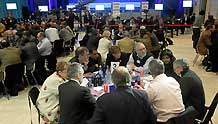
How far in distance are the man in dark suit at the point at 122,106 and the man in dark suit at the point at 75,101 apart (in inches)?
14.0

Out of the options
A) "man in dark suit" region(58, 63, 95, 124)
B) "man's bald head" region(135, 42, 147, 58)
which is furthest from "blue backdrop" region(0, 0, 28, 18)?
"man in dark suit" region(58, 63, 95, 124)

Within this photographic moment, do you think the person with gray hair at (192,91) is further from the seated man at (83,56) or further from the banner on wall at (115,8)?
the banner on wall at (115,8)

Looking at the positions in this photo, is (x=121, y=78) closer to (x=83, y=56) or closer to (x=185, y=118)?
(x=185, y=118)

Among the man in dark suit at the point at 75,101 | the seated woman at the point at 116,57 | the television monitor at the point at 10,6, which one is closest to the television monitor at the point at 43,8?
the television monitor at the point at 10,6

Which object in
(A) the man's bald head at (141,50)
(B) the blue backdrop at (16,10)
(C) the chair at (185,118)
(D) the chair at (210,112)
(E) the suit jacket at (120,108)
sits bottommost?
(D) the chair at (210,112)

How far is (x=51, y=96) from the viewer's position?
11.8 feet

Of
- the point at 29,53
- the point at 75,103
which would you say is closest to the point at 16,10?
the point at 29,53

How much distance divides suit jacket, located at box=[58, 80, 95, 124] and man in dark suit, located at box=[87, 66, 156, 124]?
0.35 m

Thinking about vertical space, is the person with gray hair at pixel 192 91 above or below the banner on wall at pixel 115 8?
below

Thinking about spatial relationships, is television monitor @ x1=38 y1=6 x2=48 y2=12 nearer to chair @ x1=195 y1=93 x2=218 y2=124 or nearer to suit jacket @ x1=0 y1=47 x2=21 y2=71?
suit jacket @ x1=0 y1=47 x2=21 y2=71

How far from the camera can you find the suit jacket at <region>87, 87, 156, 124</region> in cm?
256

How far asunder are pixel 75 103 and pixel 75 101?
2cm

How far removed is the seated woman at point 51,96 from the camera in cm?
357

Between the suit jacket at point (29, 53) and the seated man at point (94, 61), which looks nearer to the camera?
the seated man at point (94, 61)
